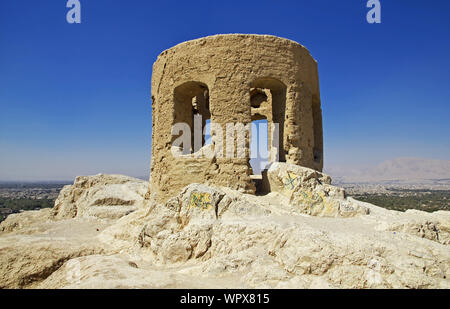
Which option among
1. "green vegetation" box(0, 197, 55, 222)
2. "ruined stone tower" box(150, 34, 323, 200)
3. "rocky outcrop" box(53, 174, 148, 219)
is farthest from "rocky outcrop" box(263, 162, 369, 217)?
"green vegetation" box(0, 197, 55, 222)

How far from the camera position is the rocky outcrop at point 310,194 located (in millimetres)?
6344

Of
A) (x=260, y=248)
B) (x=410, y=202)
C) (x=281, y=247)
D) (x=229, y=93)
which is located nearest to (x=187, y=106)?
(x=229, y=93)

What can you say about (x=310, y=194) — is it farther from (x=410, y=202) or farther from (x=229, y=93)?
(x=410, y=202)

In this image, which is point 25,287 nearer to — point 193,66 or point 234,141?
point 234,141

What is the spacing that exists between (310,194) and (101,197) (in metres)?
9.34

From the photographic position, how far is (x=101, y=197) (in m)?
12.2

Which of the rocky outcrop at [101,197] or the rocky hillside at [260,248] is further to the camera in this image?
the rocky outcrop at [101,197]

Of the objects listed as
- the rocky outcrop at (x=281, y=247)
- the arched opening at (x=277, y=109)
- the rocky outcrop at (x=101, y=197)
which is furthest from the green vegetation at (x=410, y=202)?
the rocky outcrop at (x=281, y=247)

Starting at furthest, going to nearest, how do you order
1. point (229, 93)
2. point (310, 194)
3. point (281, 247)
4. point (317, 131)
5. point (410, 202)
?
1. point (410, 202)
2. point (317, 131)
3. point (229, 93)
4. point (310, 194)
5. point (281, 247)

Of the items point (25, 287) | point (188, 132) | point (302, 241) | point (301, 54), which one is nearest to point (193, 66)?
point (188, 132)

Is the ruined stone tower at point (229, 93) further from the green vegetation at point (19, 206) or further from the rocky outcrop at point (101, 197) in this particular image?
the green vegetation at point (19, 206)

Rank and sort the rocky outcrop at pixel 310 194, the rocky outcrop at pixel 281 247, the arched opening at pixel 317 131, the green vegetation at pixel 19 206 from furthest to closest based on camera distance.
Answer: the green vegetation at pixel 19 206
the arched opening at pixel 317 131
the rocky outcrop at pixel 310 194
the rocky outcrop at pixel 281 247

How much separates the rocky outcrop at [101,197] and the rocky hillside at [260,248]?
11.7 feet

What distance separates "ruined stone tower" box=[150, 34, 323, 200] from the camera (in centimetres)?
788
